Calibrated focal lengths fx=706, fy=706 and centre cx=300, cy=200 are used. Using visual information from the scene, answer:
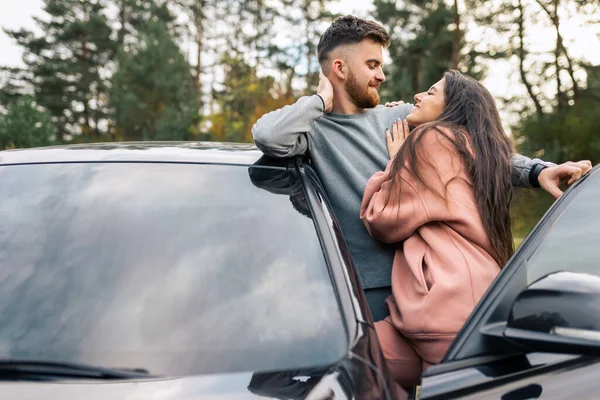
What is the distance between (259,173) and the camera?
6.69 ft

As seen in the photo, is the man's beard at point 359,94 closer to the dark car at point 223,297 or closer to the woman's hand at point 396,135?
the woman's hand at point 396,135

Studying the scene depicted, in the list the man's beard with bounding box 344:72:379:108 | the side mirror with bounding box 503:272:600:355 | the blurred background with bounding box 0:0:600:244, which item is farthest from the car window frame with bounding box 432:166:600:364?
the blurred background with bounding box 0:0:600:244

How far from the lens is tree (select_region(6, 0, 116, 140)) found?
31469 millimetres

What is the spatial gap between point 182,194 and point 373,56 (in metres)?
1.31

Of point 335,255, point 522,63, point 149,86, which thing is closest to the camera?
point 335,255

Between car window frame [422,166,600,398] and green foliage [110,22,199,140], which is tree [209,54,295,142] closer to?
green foliage [110,22,199,140]

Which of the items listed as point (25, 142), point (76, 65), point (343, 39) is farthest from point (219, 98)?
point (343, 39)

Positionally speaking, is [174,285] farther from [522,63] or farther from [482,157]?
[522,63]

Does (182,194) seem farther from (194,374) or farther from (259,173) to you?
(194,374)

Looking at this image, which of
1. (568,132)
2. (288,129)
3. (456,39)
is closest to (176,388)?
(288,129)

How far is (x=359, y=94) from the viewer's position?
9.04 ft

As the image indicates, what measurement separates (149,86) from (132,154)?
96.6 ft

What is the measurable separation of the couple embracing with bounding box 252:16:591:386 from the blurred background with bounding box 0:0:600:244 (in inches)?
753

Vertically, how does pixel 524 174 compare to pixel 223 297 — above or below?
above
